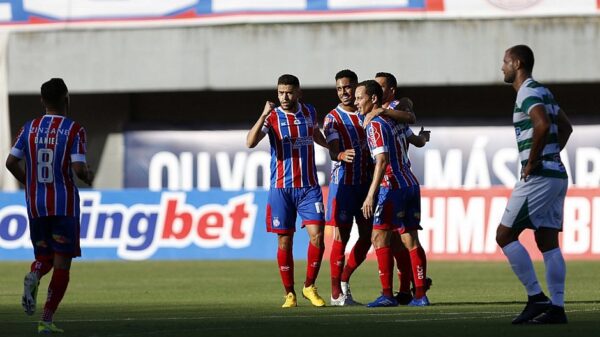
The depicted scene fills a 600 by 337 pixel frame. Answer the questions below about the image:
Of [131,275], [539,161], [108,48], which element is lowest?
[131,275]

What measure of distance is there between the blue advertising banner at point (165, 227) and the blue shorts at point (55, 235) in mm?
13835

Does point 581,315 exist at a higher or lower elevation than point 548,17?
lower

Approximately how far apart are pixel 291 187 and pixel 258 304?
1.27 m

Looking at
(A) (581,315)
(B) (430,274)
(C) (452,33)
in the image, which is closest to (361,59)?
(C) (452,33)

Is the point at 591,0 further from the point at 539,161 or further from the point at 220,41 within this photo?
the point at 539,161

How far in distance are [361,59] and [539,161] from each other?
20.1m

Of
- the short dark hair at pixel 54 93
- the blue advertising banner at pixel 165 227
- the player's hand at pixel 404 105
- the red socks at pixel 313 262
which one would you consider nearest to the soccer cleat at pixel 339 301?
the red socks at pixel 313 262

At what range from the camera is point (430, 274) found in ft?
66.8

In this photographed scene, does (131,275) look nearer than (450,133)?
Yes

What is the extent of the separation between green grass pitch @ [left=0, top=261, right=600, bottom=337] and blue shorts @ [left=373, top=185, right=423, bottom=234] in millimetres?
825

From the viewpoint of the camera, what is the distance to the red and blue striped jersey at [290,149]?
1396 centimetres

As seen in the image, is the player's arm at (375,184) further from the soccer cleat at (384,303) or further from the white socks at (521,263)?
the white socks at (521,263)

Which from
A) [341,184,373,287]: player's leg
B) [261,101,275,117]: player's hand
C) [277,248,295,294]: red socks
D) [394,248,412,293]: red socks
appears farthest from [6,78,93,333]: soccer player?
[394,248,412,293]: red socks

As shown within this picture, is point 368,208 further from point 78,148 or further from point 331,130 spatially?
point 78,148
